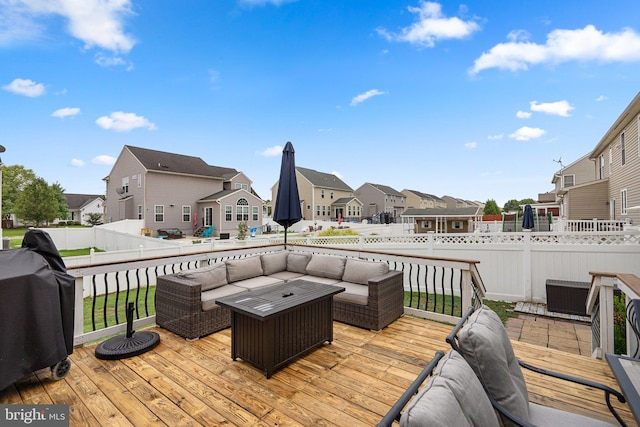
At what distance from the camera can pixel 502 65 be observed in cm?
1038

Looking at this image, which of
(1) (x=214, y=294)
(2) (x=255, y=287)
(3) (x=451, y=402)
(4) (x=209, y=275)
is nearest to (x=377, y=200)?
(2) (x=255, y=287)

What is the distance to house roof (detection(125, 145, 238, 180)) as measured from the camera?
Result: 2094 centimetres

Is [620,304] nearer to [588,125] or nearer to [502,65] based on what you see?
[502,65]

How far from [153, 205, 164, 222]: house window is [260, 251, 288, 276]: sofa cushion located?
62.5ft

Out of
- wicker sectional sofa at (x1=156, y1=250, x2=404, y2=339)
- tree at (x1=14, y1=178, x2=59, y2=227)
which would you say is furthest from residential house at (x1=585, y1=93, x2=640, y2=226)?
tree at (x1=14, y1=178, x2=59, y2=227)

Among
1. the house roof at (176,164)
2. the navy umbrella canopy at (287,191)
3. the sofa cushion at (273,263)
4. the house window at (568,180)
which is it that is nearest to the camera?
the sofa cushion at (273,263)

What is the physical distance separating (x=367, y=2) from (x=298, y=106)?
792cm

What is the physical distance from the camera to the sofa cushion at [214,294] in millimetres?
3600

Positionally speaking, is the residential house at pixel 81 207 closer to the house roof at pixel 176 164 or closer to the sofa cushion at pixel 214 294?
the house roof at pixel 176 164

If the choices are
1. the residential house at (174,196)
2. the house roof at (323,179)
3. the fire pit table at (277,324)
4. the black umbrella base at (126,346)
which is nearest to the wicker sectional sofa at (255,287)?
the black umbrella base at (126,346)

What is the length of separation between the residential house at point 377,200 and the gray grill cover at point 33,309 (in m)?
Result: 34.4

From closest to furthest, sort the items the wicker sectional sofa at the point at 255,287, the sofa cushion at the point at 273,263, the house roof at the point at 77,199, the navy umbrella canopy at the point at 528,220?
the wicker sectional sofa at the point at 255,287 < the sofa cushion at the point at 273,263 < the navy umbrella canopy at the point at 528,220 < the house roof at the point at 77,199

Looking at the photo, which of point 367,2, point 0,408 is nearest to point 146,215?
point 367,2

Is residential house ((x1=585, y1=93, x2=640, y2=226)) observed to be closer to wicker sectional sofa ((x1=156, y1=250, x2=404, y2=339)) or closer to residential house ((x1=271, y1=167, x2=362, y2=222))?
wicker sectional sofa ((x1=156, y1=250, x2=404, y2=339))
